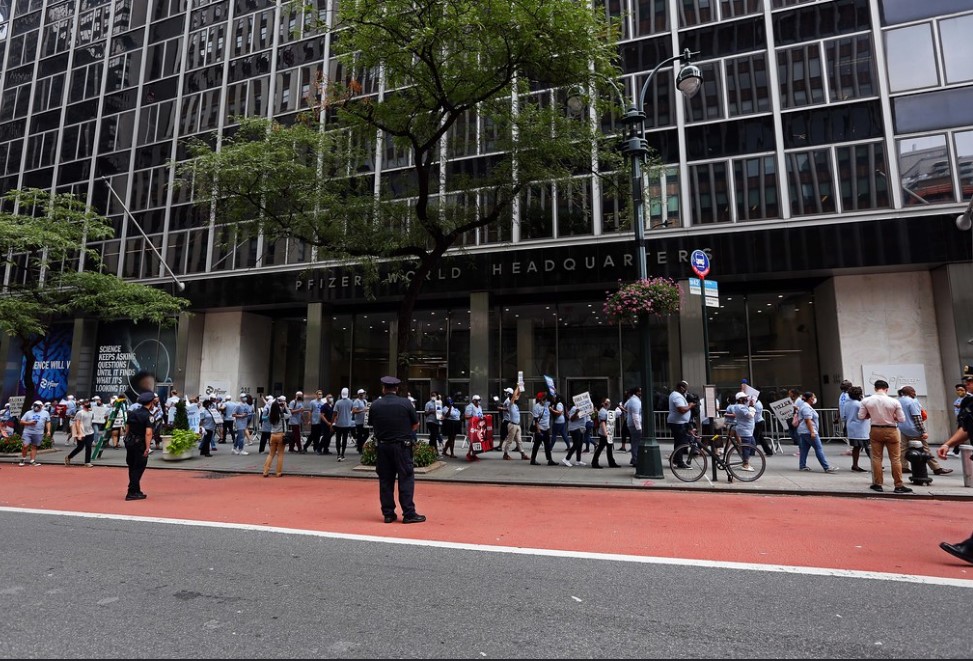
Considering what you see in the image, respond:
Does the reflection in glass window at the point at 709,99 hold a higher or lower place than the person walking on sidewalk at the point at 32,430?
higher

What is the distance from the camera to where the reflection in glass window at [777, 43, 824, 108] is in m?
18.8

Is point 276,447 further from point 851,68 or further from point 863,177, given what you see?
point 851,68

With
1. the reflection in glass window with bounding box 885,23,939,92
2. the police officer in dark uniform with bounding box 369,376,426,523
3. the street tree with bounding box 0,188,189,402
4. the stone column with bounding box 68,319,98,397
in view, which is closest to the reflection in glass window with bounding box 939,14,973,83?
the reflection in glass window with bounding box 885,23,939,92

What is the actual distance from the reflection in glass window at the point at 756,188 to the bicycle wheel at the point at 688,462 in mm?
10817

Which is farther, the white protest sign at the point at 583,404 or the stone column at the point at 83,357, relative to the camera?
the stone column at the point at 83,357

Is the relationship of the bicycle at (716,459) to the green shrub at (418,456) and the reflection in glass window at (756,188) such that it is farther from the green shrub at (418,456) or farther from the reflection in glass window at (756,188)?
the reflection in glass window at (756,188)

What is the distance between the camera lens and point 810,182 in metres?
18.4

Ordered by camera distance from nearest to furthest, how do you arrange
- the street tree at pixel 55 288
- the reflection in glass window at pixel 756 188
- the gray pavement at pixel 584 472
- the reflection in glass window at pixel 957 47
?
the gray pavement at pixel 584 472
the reflection in glass window at pixel 957 47
the street tree at pixel 55 288
the reflection in glass window at pixel 756 188

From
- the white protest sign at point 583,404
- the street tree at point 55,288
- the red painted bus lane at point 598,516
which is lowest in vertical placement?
the red painted bus lane at point 598,516

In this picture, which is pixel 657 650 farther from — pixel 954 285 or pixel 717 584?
pixel 954 285

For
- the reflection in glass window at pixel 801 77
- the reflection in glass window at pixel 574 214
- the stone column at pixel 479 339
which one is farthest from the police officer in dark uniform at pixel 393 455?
the reflection in glass window at pixel 801 77

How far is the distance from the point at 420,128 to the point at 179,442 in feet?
35.5

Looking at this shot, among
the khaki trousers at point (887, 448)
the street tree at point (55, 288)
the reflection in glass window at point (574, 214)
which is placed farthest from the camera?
the reflection in glass window at point (574, 214)

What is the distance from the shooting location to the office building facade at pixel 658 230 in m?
17.5
